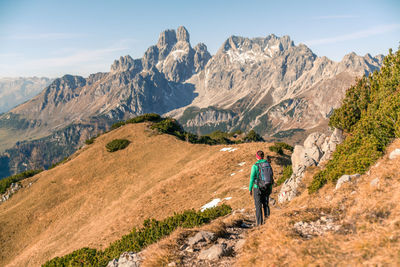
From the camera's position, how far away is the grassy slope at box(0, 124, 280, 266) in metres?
32.5

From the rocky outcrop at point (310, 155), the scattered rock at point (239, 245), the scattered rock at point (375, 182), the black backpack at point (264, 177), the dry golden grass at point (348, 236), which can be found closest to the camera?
the dry golden grass at point (348, 236)

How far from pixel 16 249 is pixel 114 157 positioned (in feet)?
80.6

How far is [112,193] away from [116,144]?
18.4 m

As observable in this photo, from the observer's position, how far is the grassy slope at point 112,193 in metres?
32.5

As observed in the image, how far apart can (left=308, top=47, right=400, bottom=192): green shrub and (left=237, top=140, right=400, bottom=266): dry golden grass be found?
10.9 feet

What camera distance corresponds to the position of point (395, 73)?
80.6 feet

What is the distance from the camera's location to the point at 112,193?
151 ft

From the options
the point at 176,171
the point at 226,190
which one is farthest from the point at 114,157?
the point at 226,190

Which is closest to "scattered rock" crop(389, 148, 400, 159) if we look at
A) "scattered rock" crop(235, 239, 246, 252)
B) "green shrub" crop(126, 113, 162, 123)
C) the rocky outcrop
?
the rocky outcrop

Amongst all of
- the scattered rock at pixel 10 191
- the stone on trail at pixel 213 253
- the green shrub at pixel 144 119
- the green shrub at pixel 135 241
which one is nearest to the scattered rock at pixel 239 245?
the stone on trail at pixel 213 253

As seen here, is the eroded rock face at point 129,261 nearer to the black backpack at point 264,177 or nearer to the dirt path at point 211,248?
the dirt path at point 211,248

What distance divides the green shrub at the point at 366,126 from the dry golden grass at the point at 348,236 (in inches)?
131

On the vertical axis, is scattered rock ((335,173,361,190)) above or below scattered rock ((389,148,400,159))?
below

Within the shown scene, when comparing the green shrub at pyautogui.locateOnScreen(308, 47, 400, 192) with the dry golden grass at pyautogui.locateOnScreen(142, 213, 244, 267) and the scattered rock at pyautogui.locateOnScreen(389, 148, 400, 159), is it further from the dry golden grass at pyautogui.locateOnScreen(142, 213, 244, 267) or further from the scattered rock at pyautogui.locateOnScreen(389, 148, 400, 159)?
the dry golden grass at pyautogui.locateOnScreen(142, 213, 244, 267)
